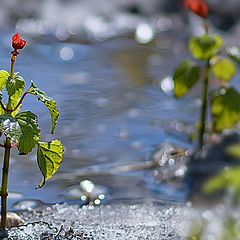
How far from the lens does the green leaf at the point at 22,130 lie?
1.95 meters

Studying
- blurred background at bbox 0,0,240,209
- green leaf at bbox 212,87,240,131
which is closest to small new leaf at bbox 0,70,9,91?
blurred background at bbox 0,0,240,209

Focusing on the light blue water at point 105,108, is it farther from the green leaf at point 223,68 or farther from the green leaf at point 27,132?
the green leaf at point 27,132

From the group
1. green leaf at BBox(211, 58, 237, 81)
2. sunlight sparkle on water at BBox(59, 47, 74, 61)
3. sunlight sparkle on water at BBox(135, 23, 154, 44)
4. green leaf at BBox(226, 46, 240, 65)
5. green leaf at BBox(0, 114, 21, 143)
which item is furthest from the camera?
sunlight sparkle on water at BBox(135, 23, 154, 44)

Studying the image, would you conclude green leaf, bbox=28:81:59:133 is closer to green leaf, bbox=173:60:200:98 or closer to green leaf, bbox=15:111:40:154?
green leaf, bbox=15:111:40:154

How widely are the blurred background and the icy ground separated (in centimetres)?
12

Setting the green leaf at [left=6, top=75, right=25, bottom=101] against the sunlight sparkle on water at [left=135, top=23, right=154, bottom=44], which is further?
the sunlight sparkle on water at [left=135, top=23, right=154, bottom=44]

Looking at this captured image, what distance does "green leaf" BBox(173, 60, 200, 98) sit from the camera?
9.64ft

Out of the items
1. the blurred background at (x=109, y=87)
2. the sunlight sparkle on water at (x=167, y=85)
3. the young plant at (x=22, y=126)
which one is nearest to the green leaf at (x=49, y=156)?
the young plant at (x=22, y=126)

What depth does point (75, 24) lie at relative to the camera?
5234 mm

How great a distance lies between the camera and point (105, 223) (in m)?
2.39

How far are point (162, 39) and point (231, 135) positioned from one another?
2076mm

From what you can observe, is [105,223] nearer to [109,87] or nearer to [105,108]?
[105,108]

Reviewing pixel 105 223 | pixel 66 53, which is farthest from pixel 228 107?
pixel 66 53

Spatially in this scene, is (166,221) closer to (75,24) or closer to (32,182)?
(32,182)
